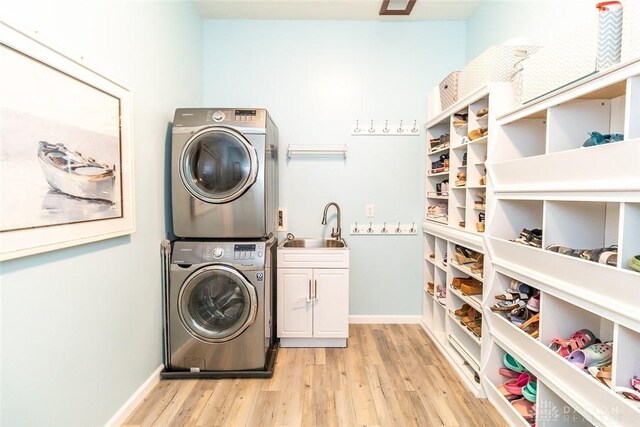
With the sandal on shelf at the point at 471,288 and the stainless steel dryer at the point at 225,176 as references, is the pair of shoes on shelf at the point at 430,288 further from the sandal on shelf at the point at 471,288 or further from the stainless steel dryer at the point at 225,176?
the stainless steel dryer at the point at 225,176

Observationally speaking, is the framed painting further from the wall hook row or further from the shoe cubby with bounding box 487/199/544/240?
the shoe cubby with bounding box 487/199/544/240

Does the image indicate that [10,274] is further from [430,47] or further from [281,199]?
[430,47]

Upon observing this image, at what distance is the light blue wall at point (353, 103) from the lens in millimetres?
2930

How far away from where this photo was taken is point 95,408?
5.02 ft

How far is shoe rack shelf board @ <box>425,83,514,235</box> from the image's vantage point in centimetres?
183

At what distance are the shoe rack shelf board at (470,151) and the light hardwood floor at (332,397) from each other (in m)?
1.03

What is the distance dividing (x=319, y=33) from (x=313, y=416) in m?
3.02

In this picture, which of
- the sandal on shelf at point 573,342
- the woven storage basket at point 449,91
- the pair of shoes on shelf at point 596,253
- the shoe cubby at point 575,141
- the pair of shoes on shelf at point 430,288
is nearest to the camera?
the shoe cubby at point 575,141

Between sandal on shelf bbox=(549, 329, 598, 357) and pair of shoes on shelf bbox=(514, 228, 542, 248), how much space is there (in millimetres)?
409

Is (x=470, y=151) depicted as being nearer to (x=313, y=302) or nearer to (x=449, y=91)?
(x=449, y=91)

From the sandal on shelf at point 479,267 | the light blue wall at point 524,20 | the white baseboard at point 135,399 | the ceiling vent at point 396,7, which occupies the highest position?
the ceiling vent at point 396,7

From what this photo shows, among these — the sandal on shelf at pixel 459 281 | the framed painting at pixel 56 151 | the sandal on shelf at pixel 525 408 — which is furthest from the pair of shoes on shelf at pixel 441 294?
the framed painting at pixel 56 151

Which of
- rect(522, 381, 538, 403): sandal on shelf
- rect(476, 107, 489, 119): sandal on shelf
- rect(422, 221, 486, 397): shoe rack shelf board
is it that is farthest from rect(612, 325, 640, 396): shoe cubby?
rect(476, 107, 489, 119): sandal on shelf

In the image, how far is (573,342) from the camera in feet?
4.47
